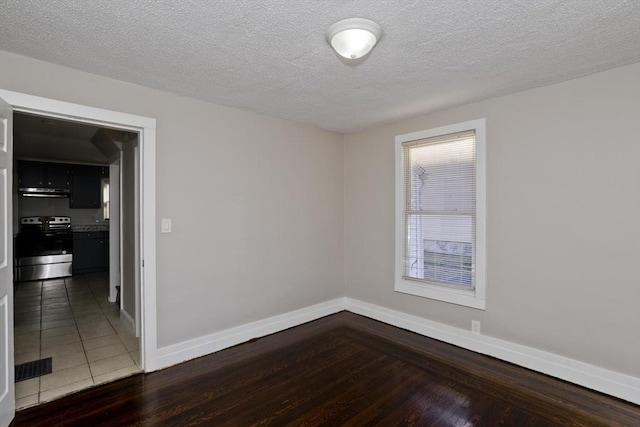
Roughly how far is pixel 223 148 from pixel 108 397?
232 centimetres

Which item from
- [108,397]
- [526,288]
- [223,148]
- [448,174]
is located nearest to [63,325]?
[108,397]

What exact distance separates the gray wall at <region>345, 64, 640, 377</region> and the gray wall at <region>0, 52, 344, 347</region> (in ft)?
5.45

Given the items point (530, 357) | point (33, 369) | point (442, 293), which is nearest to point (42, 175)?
point (33, 369)

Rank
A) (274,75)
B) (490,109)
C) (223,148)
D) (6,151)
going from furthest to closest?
1. (223,148)
2. (490,109)
3. (274,75)
4. (6,151)

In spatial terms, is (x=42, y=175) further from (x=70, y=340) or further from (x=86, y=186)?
(x=70, y=340)

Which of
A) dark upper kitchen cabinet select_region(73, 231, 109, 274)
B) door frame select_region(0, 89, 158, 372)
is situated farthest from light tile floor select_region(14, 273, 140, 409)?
dark upper kitchen cabinet select_region(73, 231, 109, 274)

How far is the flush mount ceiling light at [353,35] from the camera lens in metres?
1.79

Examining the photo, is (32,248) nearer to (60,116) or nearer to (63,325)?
(63,325)

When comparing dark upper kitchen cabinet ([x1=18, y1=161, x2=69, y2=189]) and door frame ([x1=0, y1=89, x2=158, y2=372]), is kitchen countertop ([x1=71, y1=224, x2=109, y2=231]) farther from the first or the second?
door frame ([x1=0, y1=89, x2=158, y2=372])

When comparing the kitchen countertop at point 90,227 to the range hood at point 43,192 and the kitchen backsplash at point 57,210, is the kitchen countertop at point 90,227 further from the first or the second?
the range hood at point 43,192

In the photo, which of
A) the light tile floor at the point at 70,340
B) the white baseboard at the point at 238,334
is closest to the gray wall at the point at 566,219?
the white baseboard at the point at 238,334

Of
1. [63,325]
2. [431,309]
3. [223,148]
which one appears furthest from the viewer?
[63,325]

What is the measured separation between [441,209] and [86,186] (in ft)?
25.3

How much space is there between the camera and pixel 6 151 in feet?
7.00
